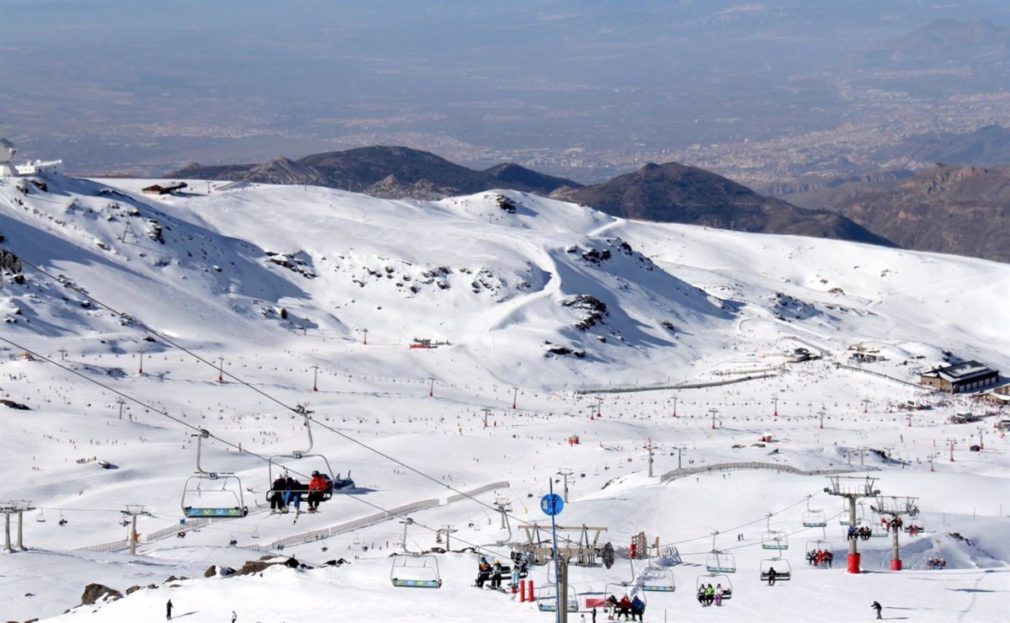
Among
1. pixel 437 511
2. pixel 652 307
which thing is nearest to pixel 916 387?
pixel 652 307

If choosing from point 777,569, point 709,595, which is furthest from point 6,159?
point 709,595

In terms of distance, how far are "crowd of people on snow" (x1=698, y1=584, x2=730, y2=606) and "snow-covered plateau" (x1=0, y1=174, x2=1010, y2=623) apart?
40 centimetres

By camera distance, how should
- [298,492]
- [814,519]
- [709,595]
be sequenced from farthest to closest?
1. [814,519]
2. [709,595]
3. [298,492]

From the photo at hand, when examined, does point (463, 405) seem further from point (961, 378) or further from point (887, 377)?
point (961, 378)

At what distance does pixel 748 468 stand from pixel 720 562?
18.3 metres

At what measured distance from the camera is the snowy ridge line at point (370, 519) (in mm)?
50438

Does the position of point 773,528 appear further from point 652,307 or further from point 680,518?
point 652,307

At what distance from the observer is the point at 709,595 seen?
37.6 m

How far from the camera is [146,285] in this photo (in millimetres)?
94938

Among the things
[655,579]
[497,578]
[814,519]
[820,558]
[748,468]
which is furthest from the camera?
[748,468]

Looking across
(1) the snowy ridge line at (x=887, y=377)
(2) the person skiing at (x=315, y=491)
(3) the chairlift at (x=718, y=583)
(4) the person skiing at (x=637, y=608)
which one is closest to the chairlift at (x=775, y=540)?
(3) the chairlift at (x=718, y=583)

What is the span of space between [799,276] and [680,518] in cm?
8774

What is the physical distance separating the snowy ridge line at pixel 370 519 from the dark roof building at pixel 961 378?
43.5 m

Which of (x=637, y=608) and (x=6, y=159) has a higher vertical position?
(x=6, y=159)
